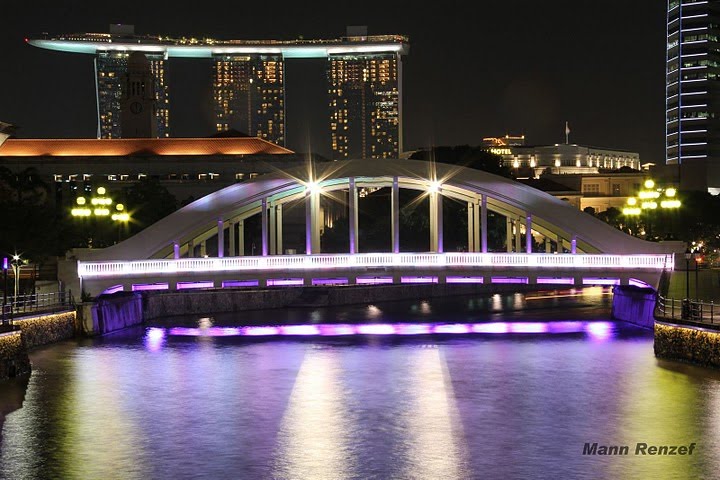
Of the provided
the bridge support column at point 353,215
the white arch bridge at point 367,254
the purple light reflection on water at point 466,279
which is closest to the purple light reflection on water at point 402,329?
the white arch bridge at point 367,254

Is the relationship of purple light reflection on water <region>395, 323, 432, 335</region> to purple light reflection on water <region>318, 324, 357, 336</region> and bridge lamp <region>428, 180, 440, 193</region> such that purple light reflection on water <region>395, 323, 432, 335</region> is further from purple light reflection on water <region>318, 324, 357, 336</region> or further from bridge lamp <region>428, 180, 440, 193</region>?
bridge lamp <region>428, 180, 440, 193</region>

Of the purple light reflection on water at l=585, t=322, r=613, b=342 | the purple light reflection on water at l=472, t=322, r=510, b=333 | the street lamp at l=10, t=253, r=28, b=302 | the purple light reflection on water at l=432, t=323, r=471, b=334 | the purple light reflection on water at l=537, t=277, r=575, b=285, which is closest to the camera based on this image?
the street lamp at l=10, t=253, r=28, b=302

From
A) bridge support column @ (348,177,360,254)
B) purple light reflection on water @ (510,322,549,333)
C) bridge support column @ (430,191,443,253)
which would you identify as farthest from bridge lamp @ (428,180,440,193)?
purple light reflection on water @ (510,322,549,333)

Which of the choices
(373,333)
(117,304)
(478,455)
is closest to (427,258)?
(373,333)

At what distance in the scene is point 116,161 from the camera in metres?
128

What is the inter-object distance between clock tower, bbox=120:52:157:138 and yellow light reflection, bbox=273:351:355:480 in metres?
97.4

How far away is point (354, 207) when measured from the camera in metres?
68.6

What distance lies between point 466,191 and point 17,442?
125 ft

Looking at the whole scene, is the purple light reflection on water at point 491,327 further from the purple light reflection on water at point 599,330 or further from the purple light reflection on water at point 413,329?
the purple light reflection on water at point 599,330

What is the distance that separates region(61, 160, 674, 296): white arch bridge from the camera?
193 ft

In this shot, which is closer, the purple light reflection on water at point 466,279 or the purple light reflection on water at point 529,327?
the purple light reflection on water at point 466,279

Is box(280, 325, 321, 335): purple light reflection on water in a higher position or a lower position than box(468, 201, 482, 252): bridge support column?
lower

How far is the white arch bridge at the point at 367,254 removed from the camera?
193 ft

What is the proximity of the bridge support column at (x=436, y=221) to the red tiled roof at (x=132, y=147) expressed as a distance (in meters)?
63.2
